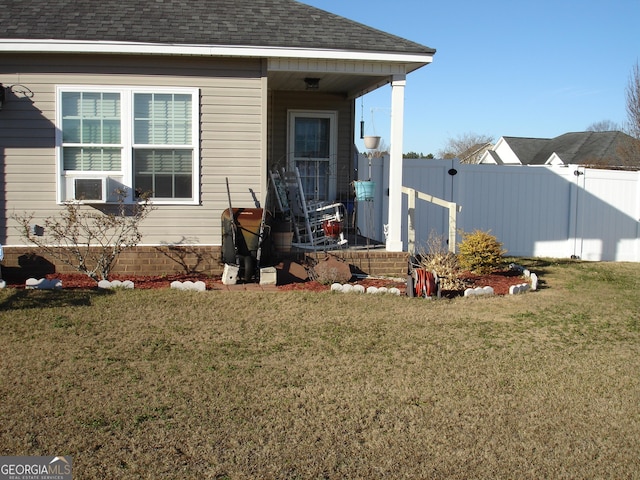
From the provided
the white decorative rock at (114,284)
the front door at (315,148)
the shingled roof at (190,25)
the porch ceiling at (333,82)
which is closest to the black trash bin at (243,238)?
the white decorative rock at (114,284)

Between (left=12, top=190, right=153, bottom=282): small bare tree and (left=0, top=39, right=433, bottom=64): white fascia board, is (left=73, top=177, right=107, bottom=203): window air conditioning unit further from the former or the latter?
(left=0, top=39, right=433, bottom=64): white fascia board

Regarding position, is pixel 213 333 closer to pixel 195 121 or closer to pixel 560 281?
pixel 195 121

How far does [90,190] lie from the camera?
30.5 ft

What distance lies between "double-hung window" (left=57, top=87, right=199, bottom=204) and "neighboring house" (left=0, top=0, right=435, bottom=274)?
1cm

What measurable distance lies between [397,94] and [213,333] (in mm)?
4737

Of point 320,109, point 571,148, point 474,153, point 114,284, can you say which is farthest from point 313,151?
point 474,153

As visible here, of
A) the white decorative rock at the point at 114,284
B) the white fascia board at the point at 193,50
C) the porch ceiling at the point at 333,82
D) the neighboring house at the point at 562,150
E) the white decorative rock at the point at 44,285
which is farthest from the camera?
the neighboring house at the point at 562,150

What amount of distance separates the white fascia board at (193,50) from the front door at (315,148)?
10.1 feet

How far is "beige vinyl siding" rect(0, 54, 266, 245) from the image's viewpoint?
9.26 metres

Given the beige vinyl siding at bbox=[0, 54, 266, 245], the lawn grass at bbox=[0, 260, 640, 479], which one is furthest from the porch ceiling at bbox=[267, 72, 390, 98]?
the lawn grass at bbox=[0, 260, 640, 479]

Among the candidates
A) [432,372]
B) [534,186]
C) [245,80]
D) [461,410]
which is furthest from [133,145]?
[534,186]

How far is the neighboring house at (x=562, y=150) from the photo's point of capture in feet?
99.7

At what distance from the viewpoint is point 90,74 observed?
931cm

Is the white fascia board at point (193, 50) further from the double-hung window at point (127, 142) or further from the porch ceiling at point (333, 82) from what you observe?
the porch ceiling at point (333, 82)
